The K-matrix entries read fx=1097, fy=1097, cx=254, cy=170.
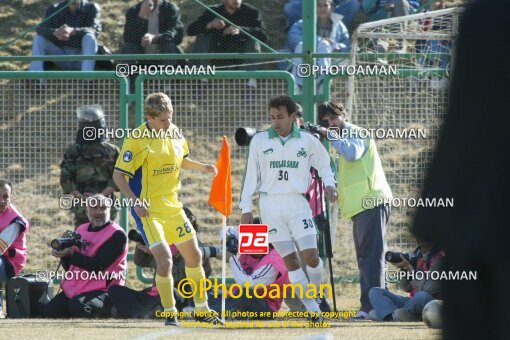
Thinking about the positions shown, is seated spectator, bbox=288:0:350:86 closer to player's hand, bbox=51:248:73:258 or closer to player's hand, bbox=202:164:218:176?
player's hand, bbox=202:164:218:176

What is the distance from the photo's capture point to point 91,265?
9.91m

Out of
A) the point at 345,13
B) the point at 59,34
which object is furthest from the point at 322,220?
the point at 59,34

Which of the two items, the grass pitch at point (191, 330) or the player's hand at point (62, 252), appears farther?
the player's hand at point (62, 252)

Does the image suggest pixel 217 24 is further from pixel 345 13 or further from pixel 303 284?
pixel 303 284

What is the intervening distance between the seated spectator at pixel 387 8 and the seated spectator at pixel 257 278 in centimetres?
433

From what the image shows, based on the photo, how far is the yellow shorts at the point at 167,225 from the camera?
8.82 meters

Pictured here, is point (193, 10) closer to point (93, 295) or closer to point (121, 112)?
point (121, 112)

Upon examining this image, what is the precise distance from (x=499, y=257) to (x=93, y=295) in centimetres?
851

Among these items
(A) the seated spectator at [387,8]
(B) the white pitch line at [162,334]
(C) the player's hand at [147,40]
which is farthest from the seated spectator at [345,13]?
(B) the white pitch line at [162,334]

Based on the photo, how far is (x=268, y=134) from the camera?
356 inches

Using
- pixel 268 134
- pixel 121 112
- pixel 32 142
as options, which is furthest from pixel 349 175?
pixel 32 142

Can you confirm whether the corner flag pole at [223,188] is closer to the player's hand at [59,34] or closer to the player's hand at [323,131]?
the player's hand at [323,131]

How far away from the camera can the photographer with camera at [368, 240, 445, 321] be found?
9.09 meters

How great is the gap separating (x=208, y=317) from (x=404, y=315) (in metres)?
1.65
